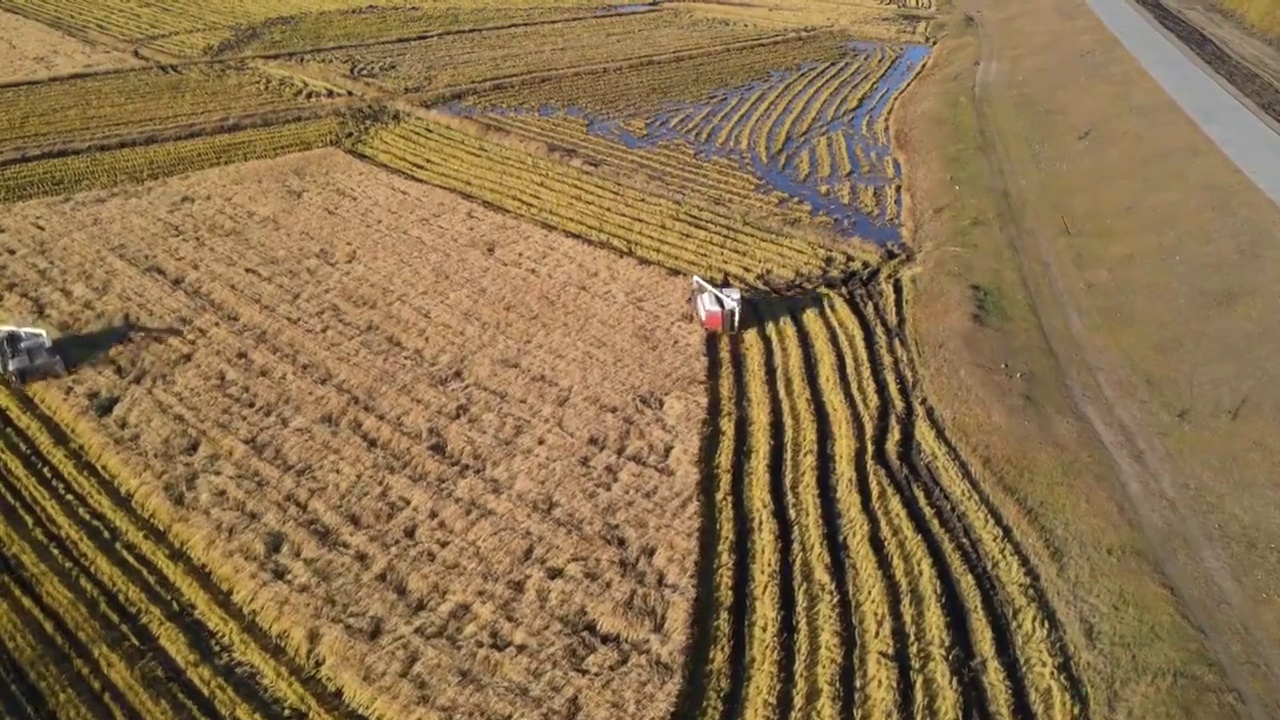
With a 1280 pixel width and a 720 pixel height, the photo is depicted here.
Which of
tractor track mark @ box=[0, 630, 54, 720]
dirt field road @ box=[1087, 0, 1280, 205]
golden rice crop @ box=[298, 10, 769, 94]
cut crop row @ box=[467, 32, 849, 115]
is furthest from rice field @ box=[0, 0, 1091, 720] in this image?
dirt field road @ box=[1087, 0, 1280, 205]

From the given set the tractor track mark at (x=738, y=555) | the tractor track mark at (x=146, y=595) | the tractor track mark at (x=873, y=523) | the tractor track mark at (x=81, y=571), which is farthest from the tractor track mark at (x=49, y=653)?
the tractor track mark at (x=873, y=523)

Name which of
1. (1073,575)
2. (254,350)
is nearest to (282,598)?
(254,350)

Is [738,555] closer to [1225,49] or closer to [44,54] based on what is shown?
[44,54]

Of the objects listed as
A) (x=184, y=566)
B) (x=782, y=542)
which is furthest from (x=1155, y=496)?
(x=184, y=566)

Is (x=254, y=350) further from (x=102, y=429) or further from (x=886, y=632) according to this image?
(x=886, y=632)

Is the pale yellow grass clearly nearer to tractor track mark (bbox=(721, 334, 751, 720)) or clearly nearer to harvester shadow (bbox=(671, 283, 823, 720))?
A: harvester shadow (bbox=(671, 283, 823, 720))

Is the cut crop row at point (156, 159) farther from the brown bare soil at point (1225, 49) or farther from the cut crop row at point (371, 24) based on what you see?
the brown bare soil at point (1225, 49)

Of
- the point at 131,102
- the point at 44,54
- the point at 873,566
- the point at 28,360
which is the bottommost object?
the point at 873,566
